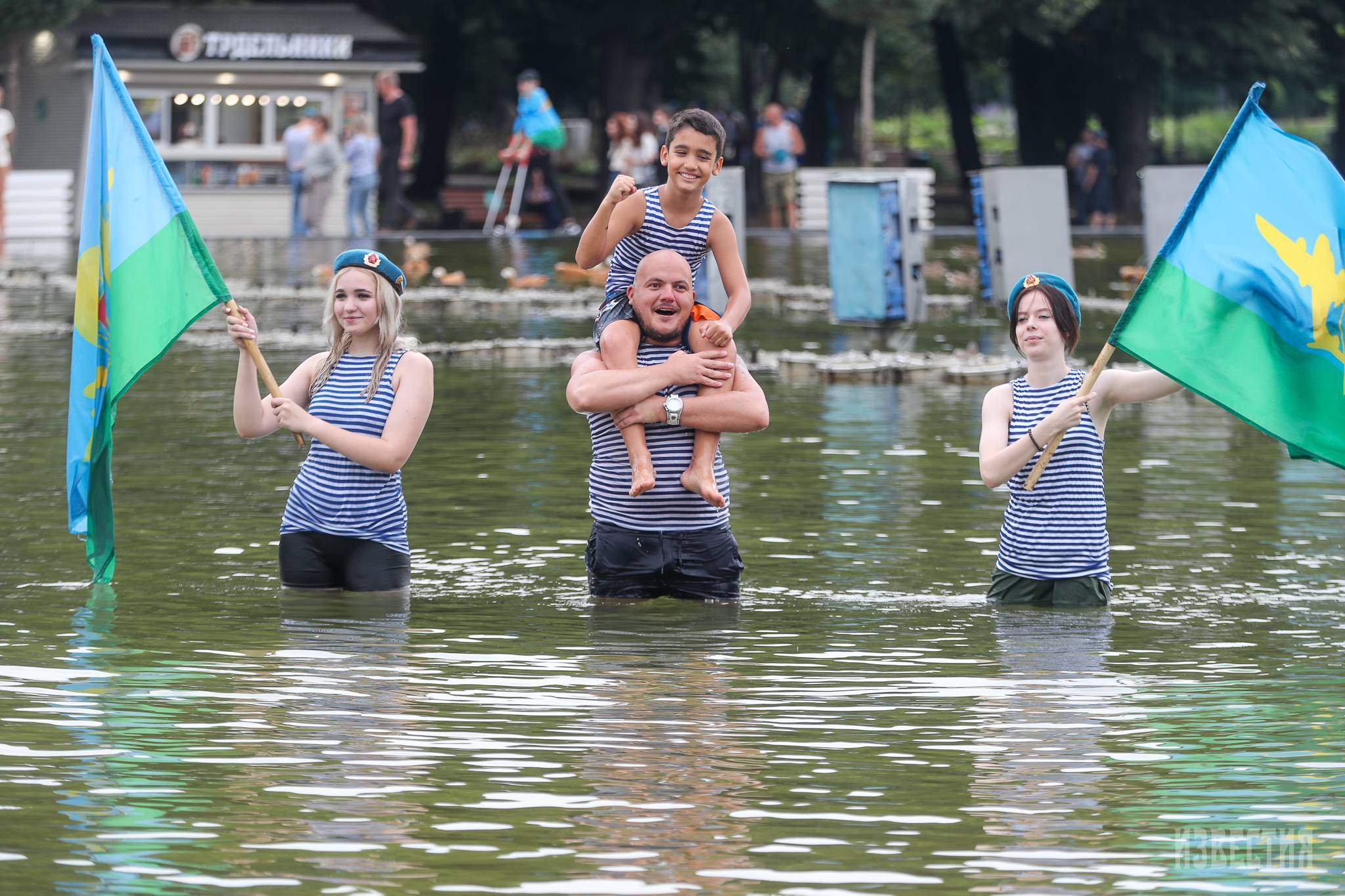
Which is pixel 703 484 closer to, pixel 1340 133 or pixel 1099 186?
pixel 1099 186

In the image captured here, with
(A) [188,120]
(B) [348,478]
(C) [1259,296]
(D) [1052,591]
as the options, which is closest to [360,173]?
(A) [188,120]

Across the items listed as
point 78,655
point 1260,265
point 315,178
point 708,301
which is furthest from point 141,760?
point 315,178

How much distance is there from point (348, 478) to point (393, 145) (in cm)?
2483

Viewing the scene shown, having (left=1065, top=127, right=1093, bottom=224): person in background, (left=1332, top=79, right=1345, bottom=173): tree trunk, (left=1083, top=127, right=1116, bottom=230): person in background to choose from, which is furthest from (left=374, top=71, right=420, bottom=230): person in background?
(left=1332, top=79, right=1345, bottom=173): tree trunk

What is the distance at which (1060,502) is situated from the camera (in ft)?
24.6

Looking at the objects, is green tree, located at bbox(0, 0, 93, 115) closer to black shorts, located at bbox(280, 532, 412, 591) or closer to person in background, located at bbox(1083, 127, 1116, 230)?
person in background, located at bbox(1083, 127, 1116, 230)

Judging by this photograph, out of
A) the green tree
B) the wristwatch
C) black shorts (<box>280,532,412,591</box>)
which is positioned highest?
the green tree

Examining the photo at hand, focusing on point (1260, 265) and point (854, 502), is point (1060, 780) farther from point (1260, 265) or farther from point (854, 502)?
point (854, 502)

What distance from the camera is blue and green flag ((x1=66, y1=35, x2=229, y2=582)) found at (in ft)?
25.4

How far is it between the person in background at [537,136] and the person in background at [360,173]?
194 cm

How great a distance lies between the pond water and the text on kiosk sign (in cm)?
2435

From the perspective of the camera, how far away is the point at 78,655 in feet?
22.7

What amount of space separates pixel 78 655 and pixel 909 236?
42.8ft

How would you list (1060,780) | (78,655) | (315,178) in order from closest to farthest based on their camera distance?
1. (1060,780)
2. (78,655)
3. (315,178)
